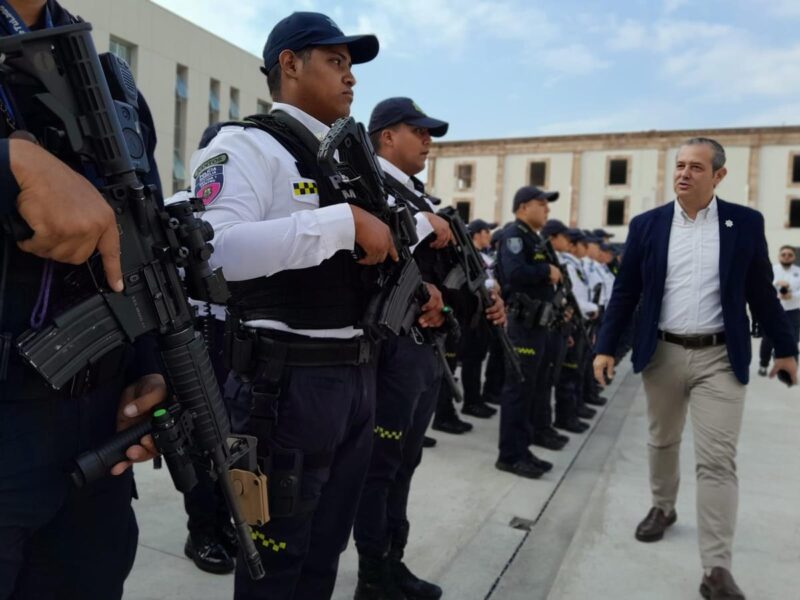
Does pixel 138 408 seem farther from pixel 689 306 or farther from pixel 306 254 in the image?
pixel 689 306

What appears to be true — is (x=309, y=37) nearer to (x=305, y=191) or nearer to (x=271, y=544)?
(x=305, y=191)

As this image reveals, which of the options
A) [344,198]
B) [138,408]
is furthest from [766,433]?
[138,408]

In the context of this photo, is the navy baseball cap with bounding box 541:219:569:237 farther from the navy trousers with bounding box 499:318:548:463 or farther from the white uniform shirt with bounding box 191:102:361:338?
the white uniform shirt with bounding box 191:102:361:338

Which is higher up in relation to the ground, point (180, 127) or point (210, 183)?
point (180, 127)

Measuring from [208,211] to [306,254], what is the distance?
0.28 metres

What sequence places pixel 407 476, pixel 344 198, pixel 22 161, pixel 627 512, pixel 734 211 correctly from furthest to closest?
pixel 627 512 → pixel 734 211 → pixel 407 476 → pixel 344 198 → pixel 22 161

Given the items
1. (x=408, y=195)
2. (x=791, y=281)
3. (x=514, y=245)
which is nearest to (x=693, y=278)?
(x=408, y=195)

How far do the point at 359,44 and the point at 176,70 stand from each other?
21.9 m

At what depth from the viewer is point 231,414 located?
1.81 m

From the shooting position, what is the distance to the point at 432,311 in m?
2.47

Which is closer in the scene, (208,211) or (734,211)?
(208,211)

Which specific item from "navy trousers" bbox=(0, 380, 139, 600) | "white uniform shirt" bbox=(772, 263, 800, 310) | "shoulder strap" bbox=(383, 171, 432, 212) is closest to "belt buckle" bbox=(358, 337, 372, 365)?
"navy trousers" bbox=(0, 380, 139, 600)

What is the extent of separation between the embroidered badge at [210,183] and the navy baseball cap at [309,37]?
18.1 inches

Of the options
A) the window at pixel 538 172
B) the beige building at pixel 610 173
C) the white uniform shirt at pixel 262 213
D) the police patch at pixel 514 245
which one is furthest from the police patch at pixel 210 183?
the window at pixel 538 172
